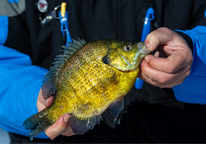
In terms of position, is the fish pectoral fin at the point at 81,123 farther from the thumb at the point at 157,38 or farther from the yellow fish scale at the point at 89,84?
the thumb at the point at 157,38

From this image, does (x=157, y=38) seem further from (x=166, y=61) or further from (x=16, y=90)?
(x=16, y=90)

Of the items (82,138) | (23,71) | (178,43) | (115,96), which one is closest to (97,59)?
(115,96)

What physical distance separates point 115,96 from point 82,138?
119 cm

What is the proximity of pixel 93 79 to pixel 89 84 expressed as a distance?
5cm

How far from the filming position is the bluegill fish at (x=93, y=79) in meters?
1.10

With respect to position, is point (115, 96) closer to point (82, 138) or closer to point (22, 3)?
point (82, 138)

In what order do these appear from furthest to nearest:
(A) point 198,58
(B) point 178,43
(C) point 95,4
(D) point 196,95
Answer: (C) point 95,4 < (D) point 196,95 < (A) point 198,58 < (B) point 178,43

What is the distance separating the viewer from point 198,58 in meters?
1.37

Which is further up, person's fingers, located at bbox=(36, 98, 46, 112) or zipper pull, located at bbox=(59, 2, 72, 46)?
zipper pull, located at bbox=(59, 2, 72, 46)

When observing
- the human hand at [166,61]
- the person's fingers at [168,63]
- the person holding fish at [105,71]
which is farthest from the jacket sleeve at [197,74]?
the person's fingers at [168,63]

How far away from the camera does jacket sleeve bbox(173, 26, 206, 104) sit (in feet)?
4.52

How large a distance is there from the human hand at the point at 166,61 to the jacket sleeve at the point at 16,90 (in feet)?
4.05

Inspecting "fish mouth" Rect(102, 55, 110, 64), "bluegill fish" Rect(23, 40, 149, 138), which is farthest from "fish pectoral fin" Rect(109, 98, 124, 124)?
"fish mouth" Rect(102, 55, 110, 64)

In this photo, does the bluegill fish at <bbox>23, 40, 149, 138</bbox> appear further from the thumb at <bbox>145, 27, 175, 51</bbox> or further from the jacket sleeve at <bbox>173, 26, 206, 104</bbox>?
the jacket sleeve at <bbox>173, 26, 206, 104</bbox>
